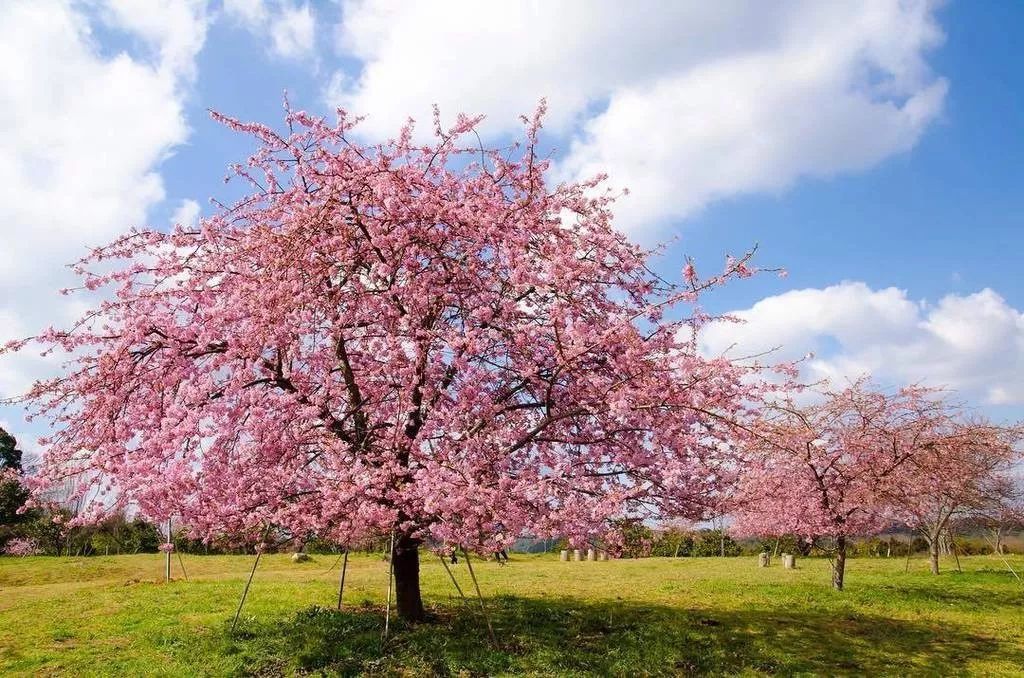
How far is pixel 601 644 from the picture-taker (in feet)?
48.7

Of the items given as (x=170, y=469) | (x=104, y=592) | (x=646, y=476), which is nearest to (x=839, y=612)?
(x=646, y=476)

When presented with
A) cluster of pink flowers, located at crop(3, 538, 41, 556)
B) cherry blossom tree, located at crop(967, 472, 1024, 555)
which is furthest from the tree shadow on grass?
cluster of pink flowers, located at crop(3, 538, 41, 556)

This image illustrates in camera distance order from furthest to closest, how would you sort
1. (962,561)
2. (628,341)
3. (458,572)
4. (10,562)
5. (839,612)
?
(962,561), (10,562), (458,572), (839,612), (628,341)

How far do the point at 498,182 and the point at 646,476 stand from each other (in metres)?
6.68

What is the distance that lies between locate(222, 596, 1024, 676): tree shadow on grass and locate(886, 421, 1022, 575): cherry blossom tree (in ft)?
18.9

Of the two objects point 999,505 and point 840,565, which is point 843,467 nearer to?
point 840,565

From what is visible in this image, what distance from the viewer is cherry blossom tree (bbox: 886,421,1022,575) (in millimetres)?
21703

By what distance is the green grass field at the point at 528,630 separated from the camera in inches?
521

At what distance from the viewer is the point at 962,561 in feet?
152

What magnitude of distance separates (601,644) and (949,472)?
18.9m

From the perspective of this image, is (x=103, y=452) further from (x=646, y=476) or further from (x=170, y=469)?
(x=646, y=476)

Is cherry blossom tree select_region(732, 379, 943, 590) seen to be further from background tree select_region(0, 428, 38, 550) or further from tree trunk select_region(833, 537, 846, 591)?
background tree select_region(0, 428, 38, 550)

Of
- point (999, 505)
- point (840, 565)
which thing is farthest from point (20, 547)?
point (999, 505)

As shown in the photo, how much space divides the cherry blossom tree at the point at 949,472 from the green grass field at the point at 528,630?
3.50 m
